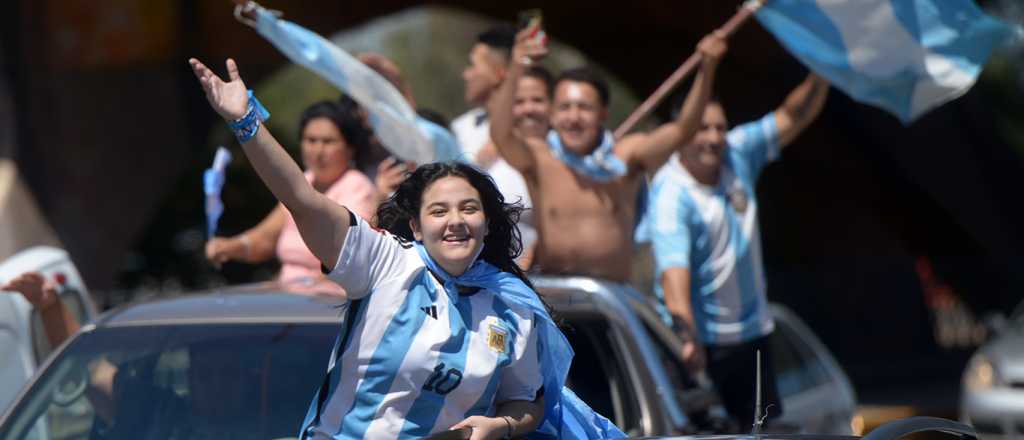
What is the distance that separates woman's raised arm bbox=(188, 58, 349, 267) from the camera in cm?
358

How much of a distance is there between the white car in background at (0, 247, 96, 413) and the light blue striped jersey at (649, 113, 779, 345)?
6.94 feet

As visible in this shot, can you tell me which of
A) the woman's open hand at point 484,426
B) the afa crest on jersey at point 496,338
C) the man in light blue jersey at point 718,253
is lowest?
the man in light blue jersey at point 718,253

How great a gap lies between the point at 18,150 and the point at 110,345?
7.27 meters

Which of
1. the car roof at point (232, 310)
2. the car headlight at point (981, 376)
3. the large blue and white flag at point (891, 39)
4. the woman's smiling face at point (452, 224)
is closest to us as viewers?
the woman's smiling face at point (452, 224)

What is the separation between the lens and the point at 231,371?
4.94 metres

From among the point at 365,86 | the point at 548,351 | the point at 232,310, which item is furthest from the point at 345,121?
the point at 548,351

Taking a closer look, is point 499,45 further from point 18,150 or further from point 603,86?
point 18,150

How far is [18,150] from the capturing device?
469 inches

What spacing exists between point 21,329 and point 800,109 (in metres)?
3.07

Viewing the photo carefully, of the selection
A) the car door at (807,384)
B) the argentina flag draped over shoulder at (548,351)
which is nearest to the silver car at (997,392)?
the car door at (807,384)

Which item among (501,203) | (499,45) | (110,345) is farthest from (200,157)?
(501,203)

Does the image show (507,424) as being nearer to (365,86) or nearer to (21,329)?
(21,329)

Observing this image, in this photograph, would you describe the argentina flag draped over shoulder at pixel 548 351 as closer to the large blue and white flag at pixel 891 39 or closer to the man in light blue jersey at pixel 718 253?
the man in light blue jersey at pixel 718 253

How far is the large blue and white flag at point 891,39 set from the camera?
6.99m
